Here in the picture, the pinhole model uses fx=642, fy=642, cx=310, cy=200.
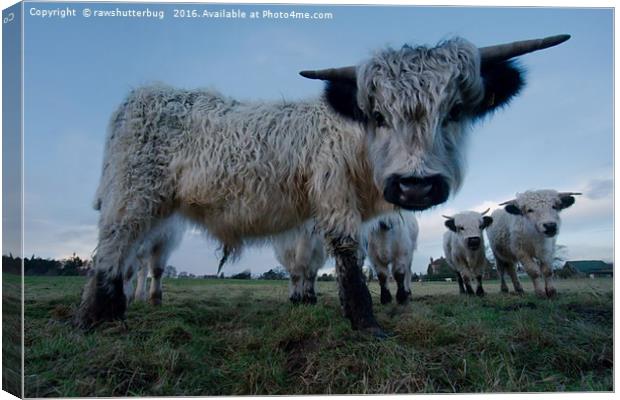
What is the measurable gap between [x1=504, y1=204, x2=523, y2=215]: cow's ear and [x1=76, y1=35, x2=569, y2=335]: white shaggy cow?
0.61 m

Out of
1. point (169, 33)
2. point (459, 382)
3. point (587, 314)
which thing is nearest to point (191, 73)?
point (169, 33)

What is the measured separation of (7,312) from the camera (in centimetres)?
413

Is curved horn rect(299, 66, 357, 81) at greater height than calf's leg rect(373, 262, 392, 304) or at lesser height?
greater

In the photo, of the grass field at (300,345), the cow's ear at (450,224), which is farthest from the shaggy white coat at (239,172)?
the cow's ear at (450,224)

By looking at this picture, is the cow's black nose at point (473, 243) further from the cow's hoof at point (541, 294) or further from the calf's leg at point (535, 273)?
the cow's hoof at point (541, 294)

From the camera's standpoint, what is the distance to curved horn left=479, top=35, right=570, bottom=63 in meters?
4.32

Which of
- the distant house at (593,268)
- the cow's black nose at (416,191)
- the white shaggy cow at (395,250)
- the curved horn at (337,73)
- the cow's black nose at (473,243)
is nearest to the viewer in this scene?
the cow's black nose at (416,191)

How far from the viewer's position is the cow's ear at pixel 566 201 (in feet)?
14.9

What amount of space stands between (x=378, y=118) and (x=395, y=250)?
1264 millimetres

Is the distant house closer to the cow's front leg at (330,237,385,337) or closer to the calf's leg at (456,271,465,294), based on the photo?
the calf's leg at (456,271,465,294)

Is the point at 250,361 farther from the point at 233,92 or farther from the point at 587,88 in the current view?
the point at 587,88

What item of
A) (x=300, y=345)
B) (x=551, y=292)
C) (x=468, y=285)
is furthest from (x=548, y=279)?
(x=300, y=345)

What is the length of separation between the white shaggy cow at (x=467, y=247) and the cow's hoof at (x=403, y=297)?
414 mm

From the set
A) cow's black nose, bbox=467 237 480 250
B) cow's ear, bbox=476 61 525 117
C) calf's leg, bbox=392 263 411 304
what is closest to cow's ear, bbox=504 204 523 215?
cow's black nose, bbox=467 237 480 250
